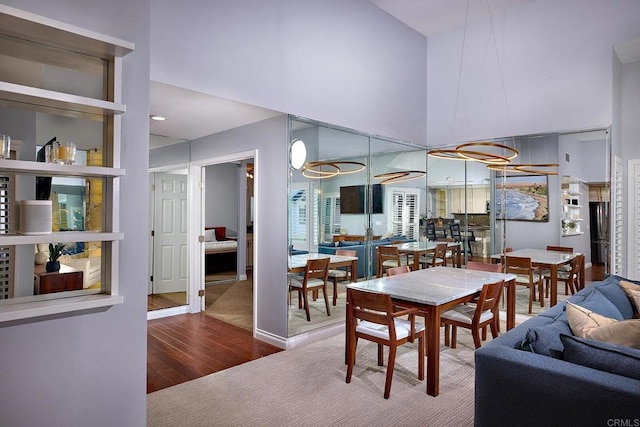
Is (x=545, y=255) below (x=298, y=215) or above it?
below

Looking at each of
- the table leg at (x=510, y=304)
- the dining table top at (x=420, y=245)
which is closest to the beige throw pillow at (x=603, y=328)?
the table leg at (x=510, y=304)

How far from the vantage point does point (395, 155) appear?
5.32m

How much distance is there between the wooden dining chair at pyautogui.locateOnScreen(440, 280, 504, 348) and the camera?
3225 millimetres

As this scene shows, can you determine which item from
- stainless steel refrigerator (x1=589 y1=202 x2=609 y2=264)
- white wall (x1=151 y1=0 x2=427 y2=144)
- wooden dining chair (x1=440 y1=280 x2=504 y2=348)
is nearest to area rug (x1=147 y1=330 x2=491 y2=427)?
wooden dining chair (x1=440 y1=280 x2=504 y2=348)

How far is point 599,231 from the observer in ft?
14.5

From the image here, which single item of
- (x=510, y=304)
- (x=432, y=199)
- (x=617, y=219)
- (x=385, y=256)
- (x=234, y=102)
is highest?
(x=234, y=102)

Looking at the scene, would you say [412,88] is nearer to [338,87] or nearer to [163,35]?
[338,87]

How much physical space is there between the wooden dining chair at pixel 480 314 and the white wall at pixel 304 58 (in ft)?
7.75

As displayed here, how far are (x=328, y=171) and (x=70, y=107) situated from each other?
273 centimetres

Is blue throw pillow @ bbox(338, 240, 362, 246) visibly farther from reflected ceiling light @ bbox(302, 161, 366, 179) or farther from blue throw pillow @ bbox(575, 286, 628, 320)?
blue throw pillow @ bbox(575, 286, 628, 320)

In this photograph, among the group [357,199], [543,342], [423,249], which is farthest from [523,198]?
[543,342]

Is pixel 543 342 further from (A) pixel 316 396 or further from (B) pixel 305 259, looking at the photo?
(B) pixel 305 259

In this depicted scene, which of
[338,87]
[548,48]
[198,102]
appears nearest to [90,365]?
[198,102]

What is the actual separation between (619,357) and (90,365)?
8.21 ft
